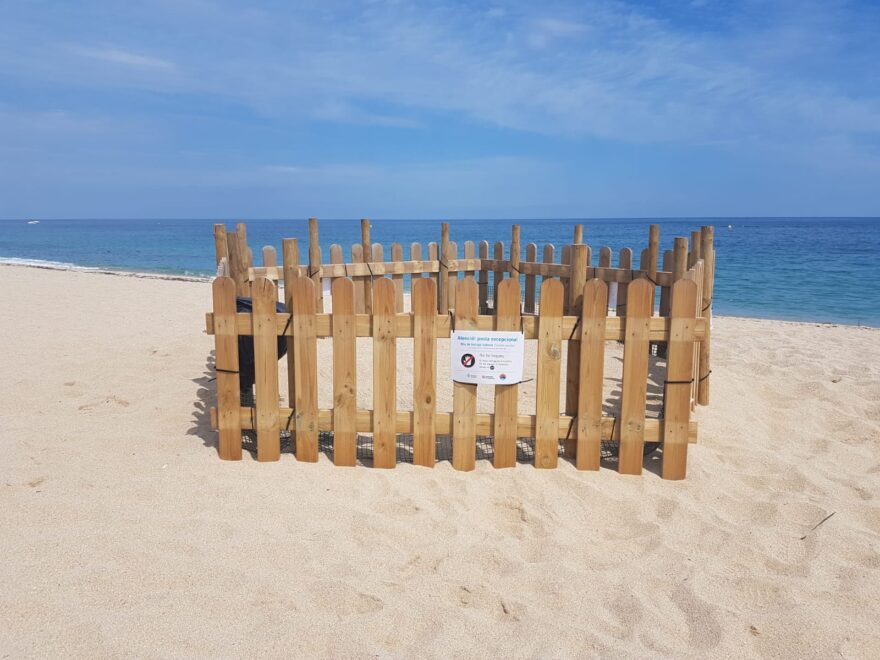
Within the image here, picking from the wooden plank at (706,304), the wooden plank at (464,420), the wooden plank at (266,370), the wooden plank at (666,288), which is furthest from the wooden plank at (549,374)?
the wooden plank at (666,288)

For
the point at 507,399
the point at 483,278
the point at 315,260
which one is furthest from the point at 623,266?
the point at 507,399

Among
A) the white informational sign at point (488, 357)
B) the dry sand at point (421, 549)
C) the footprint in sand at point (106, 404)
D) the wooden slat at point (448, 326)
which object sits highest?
the wooden slat at point (448, 326)

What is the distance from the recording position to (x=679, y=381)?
169 inches

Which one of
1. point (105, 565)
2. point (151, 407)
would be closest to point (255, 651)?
point (105, 565)

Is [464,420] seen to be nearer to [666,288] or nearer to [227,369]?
[227,369]

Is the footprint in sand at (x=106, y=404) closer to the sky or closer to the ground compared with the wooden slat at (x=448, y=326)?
closer to the ground

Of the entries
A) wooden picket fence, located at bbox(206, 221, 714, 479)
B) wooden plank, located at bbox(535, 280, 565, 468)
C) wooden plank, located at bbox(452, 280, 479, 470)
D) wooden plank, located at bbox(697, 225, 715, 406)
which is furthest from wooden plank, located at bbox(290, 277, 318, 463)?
wooden plank, located at bbox(697, 225, 715, 406)

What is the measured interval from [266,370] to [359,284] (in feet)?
Result: 18.9

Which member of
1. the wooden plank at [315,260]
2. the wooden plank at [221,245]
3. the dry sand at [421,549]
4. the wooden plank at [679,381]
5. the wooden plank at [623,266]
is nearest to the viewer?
the dry sand at [421,549]

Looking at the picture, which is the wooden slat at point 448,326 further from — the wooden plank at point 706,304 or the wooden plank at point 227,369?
the wooden plank at point 706,304

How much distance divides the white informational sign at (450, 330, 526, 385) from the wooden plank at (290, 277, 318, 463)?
0.97 meters

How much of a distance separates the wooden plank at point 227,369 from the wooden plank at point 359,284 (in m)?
5.49

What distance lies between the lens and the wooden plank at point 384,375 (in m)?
4.30

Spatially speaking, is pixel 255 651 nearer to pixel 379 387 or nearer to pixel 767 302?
pixel 379 387
